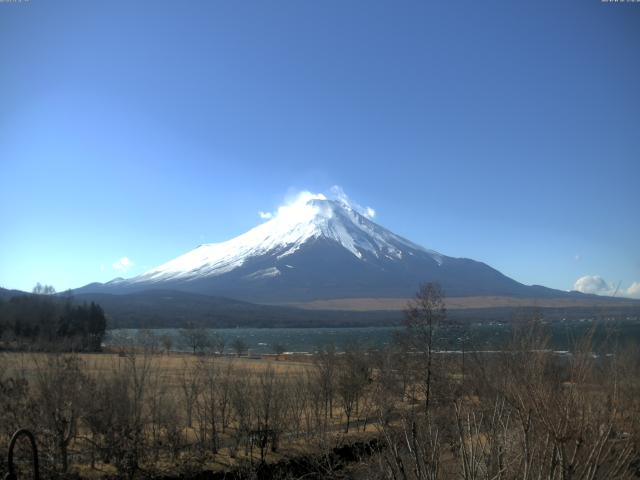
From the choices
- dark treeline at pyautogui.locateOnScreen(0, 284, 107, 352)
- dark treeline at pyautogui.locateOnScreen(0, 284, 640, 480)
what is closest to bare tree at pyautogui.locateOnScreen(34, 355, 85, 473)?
dark treeline at pyautogui.locateOnScreen(0, 284, 640, 480)

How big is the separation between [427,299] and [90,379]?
656 inches

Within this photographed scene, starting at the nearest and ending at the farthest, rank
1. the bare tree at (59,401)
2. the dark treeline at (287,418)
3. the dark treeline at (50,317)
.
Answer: the dark treeline at (287,418), the bare tree at (59,401), the dark treeline at (50,317)

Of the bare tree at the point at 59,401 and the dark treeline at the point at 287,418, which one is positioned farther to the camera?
the bare tree at the point at 59,401

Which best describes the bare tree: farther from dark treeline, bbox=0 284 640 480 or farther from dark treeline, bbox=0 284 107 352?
dark treeline, bbox=0 284 107 352

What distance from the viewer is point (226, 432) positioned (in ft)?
65.7

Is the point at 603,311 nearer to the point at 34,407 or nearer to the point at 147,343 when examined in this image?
the point at 34,407

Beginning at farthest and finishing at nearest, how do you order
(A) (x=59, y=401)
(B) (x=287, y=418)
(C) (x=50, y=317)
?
(C) (x=50, y=317)
(B) (x=287, y=418)
(A) (x=59, y=401)

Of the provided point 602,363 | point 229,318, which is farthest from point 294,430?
point 229,318

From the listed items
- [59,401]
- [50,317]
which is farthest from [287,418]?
[50,317]

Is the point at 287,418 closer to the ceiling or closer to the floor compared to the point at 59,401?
closer to the floor

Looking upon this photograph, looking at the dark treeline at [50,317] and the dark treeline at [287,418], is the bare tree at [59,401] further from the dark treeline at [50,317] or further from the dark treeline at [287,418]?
the dark treeline at [50,317]

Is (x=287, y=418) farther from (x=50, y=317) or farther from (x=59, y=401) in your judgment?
(x=50, y=317)

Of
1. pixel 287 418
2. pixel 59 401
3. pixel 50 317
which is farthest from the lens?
pixel 50 317

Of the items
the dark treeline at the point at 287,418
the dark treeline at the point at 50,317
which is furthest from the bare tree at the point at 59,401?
the dark treeline at the point at 50,317
